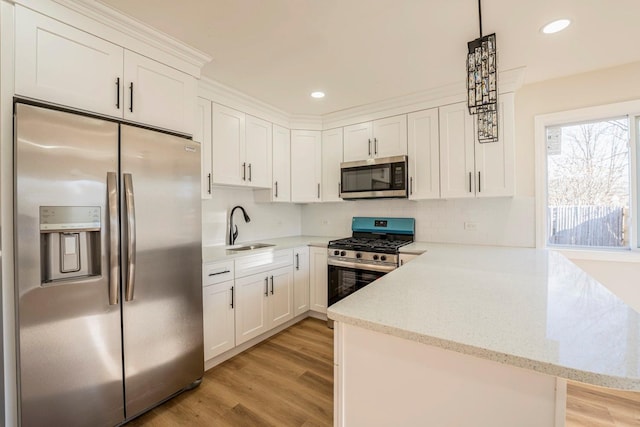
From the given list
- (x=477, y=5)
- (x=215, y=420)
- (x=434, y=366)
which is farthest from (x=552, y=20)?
(x=215, y=420)

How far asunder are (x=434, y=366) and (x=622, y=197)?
9.21ft

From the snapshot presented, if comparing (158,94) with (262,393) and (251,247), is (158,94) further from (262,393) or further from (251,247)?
(262,393)

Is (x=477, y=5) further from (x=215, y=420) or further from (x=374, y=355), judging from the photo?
(x=215, y=420)

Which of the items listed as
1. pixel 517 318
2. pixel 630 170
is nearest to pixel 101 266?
pixel 517 318

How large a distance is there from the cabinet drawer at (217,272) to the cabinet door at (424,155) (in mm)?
1993

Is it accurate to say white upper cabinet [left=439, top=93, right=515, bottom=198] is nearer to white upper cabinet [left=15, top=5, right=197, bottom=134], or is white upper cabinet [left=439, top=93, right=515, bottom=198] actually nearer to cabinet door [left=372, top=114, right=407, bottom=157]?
cabinet door [left=372, top=114, right=407, bottom=157]

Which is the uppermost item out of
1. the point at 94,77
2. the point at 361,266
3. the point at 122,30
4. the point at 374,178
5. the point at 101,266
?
the point at 122,30

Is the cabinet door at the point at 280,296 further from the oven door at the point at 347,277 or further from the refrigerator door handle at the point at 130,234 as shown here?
the refrigerator door handle at the point at 130,234

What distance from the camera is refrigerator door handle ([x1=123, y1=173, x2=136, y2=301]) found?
5.32 feet

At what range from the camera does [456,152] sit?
2.76 m

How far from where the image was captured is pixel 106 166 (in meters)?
1.57

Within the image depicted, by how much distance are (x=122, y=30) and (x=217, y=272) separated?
1.77 meters

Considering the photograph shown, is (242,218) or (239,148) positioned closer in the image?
(239,148)

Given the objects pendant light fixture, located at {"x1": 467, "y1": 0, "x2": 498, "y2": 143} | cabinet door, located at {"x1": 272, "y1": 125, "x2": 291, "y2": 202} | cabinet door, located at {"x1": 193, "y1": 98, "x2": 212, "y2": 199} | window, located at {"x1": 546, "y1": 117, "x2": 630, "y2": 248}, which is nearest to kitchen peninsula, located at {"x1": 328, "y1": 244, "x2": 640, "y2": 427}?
pendant light fixture, located at {"x1": 467, "y1": 0, "x2": 498, "y2": 143}
